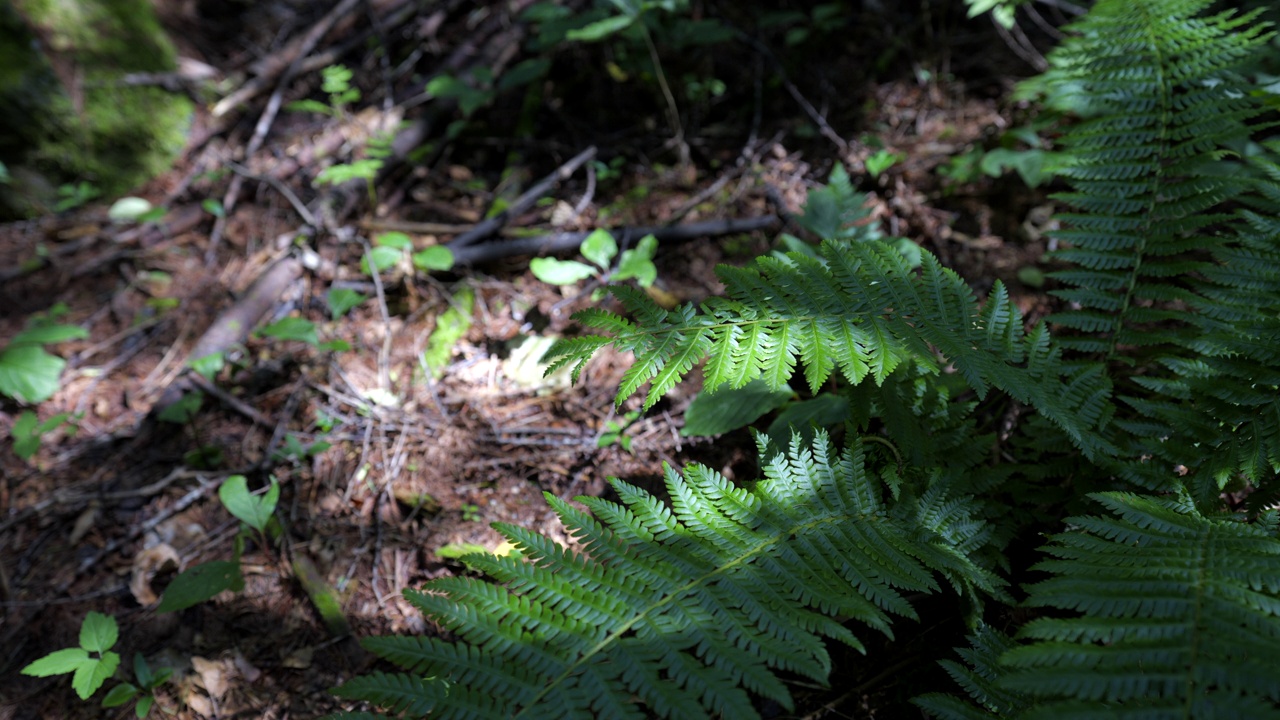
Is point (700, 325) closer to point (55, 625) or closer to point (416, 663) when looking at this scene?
point (416, 663)

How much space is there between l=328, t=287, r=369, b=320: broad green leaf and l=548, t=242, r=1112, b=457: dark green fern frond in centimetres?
228

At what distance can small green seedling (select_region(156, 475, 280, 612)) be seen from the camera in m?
2.31

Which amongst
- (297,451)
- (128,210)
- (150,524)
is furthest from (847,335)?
(128,210)

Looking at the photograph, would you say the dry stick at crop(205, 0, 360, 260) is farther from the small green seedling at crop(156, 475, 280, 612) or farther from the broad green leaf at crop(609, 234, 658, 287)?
the broad green leaf at crop(609, 234, 658, 287)

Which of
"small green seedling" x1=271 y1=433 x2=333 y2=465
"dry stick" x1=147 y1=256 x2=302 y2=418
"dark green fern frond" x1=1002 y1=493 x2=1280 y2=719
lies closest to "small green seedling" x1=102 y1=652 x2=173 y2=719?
"small green seedling" x1=271 y1=433 x2=333 y2=465

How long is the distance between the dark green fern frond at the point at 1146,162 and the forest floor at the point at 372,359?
0.72 metres

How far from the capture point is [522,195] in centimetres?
420

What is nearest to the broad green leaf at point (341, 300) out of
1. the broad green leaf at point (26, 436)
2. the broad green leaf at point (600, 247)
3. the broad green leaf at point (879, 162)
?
the broad green leaf at point (600, 247)

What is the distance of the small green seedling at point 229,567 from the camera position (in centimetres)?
231

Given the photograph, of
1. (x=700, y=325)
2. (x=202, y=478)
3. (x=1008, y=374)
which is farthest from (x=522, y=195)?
(x=1008, y=374)

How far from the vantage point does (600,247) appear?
3.29 meters

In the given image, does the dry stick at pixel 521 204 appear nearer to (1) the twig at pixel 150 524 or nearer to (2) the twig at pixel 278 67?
(1) the twig at pixel 150 524

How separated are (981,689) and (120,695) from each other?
8.51 feet

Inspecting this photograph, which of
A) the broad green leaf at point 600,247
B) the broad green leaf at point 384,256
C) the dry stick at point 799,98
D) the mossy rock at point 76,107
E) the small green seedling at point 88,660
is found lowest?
the small green seedling at point 88,660
